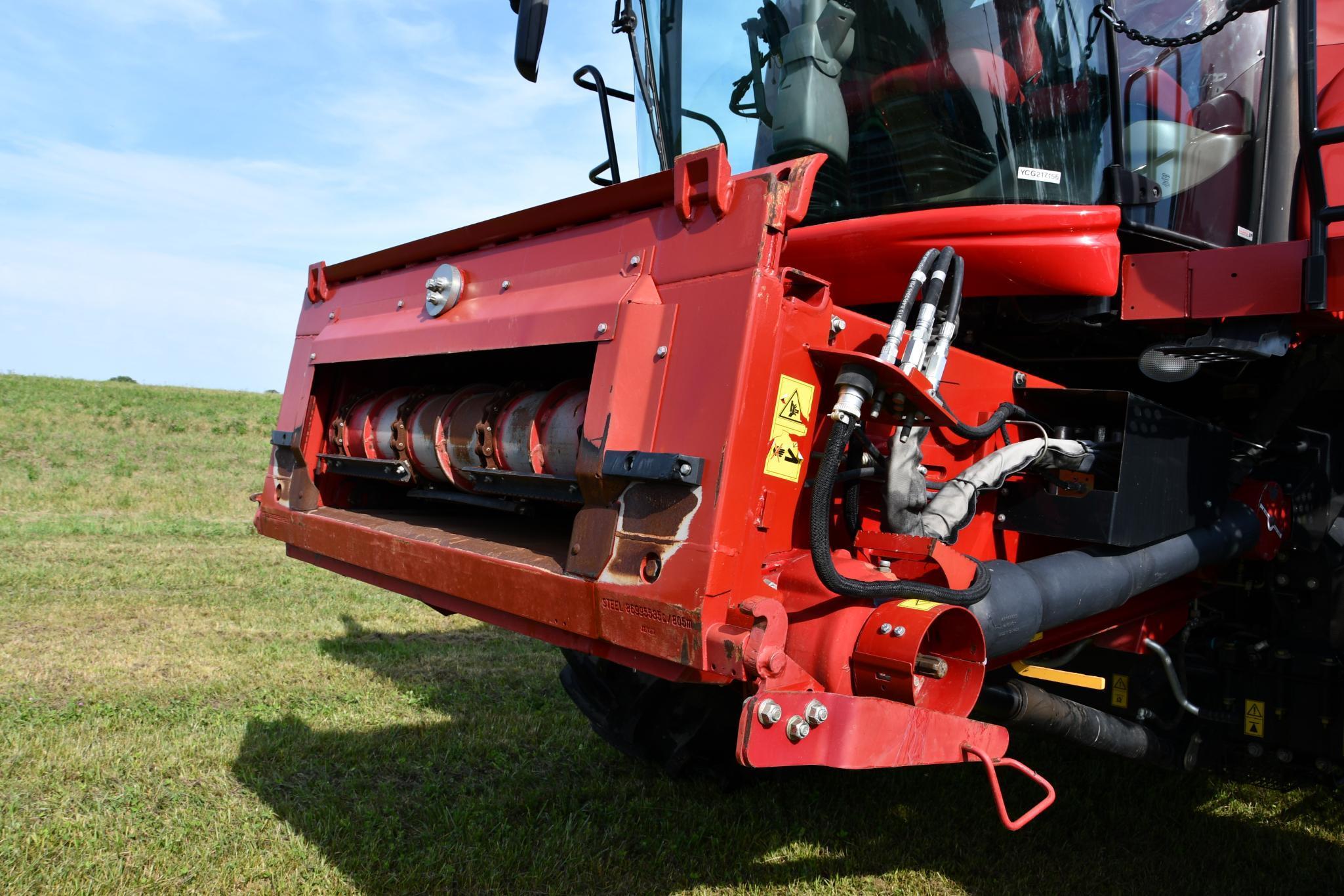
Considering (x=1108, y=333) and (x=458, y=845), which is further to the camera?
(x=458, y=845)

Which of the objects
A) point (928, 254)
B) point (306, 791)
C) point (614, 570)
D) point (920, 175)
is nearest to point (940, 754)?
point (614, 570)

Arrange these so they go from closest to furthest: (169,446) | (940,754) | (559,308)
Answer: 1. (940,754)
2. (559,308)
3. (169,446)

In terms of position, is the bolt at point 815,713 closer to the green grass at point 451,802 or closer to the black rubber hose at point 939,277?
the black rubber hose at point 939,277

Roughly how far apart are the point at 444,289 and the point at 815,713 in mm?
1519

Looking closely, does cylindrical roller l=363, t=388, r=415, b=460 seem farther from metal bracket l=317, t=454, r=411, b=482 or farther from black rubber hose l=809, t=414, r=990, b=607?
black rubber hose l=809, t=414, r=990, b=607

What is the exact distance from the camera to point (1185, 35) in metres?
2.51

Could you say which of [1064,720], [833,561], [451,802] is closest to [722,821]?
[451,802]

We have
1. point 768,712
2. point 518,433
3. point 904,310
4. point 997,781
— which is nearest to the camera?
point 768,712

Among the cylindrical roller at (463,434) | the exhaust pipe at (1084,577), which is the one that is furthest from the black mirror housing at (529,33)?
the exhaust pipe at (1084,577)

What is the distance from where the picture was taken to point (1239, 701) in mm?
2869

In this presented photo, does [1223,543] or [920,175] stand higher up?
[920,175]

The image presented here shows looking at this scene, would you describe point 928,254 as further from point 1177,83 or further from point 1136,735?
point 1136,735

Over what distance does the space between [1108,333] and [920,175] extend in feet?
2.15

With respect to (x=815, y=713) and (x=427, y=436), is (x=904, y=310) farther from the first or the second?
(x=427, y=436)
